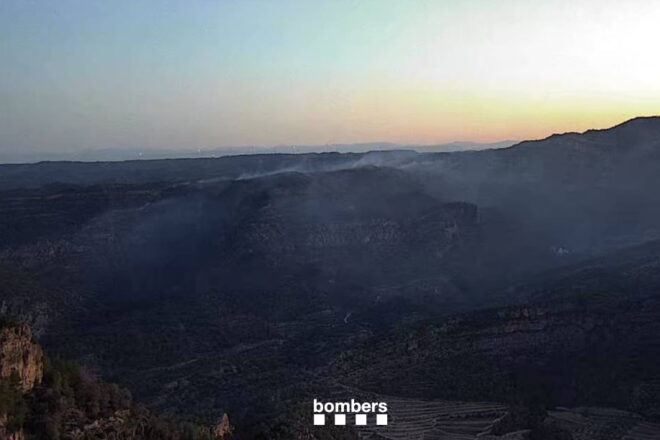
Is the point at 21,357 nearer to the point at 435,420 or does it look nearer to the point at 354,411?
the point at 354,411

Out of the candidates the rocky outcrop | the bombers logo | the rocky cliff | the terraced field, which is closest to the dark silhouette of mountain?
the terraced field

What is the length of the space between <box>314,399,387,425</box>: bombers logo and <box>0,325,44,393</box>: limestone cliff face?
2621cm

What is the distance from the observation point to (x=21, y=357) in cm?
3738

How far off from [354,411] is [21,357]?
34.0 metres

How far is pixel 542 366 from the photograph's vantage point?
77.4m

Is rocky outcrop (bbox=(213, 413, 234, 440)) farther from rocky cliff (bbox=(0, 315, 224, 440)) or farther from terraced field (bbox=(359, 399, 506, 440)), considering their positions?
terraced field (bbox=(359, 399, 506, 440))

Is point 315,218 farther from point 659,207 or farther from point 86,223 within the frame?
point 659,207

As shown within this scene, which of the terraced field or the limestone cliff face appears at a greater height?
the limestone cliff face

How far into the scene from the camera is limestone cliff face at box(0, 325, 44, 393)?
36519mm

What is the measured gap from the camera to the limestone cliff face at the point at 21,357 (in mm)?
36519

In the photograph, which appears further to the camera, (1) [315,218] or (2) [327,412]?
(1) [315,218]

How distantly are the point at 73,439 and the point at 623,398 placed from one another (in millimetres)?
51494

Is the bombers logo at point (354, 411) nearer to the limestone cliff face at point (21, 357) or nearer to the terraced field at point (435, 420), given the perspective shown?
the terraced field at point (435, 420)

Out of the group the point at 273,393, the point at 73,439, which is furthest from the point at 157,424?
the point at 273,393
